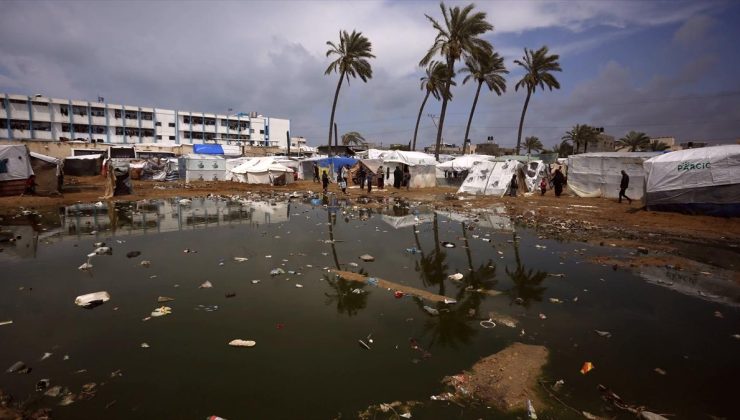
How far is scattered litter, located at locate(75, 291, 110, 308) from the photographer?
4727mm

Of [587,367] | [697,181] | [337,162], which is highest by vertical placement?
[337,162]

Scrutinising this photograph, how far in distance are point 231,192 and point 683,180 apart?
2067cm

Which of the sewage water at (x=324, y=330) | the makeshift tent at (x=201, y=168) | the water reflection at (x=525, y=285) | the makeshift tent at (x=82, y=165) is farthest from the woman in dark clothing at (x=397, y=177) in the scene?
the makeshift tent at (x=82, y=165)

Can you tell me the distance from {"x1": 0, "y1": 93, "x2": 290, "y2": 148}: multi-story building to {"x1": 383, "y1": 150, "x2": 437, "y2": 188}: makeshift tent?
3248 cm

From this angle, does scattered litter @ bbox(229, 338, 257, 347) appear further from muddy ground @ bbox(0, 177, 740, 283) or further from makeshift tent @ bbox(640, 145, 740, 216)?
makeshift tent @ bbox(640, 145, 740, 216)

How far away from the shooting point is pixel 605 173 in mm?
18344

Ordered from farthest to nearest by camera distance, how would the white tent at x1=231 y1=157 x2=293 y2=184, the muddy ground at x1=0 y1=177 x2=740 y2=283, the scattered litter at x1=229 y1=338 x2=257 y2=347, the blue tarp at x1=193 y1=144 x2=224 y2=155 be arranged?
the blue tarp at x1=193 y1=144 x2=224 y2=155 < the white tent at x1=231 y1=157 x2=293 y2=184 < the muddy ground at x1=0 y1=177 x2=740 y2=283 < the scattered litter at x1=229 y1=338 x2=257 y2=347

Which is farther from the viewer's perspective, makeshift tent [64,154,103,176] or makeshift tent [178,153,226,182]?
makeshift tent [64,154,103,176]

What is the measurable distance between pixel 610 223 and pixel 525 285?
26.2 feet

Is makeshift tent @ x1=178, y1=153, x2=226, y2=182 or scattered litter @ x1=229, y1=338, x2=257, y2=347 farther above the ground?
makeshift tent @ x1=178, y1=153, x2=226, y2=182

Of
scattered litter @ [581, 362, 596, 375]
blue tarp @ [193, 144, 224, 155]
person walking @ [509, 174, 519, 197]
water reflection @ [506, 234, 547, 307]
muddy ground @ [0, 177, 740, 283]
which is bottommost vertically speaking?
scattered litter @ [581, 362, 596, 375]

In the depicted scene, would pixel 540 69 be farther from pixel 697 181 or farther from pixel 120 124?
pixel 120 124

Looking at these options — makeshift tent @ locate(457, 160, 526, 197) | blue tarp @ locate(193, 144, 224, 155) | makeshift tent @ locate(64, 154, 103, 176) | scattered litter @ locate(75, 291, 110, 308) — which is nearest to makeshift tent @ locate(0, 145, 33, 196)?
scattered litter @ locate(75, 291, 110, 308)

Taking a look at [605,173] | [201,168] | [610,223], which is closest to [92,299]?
[610,223]
